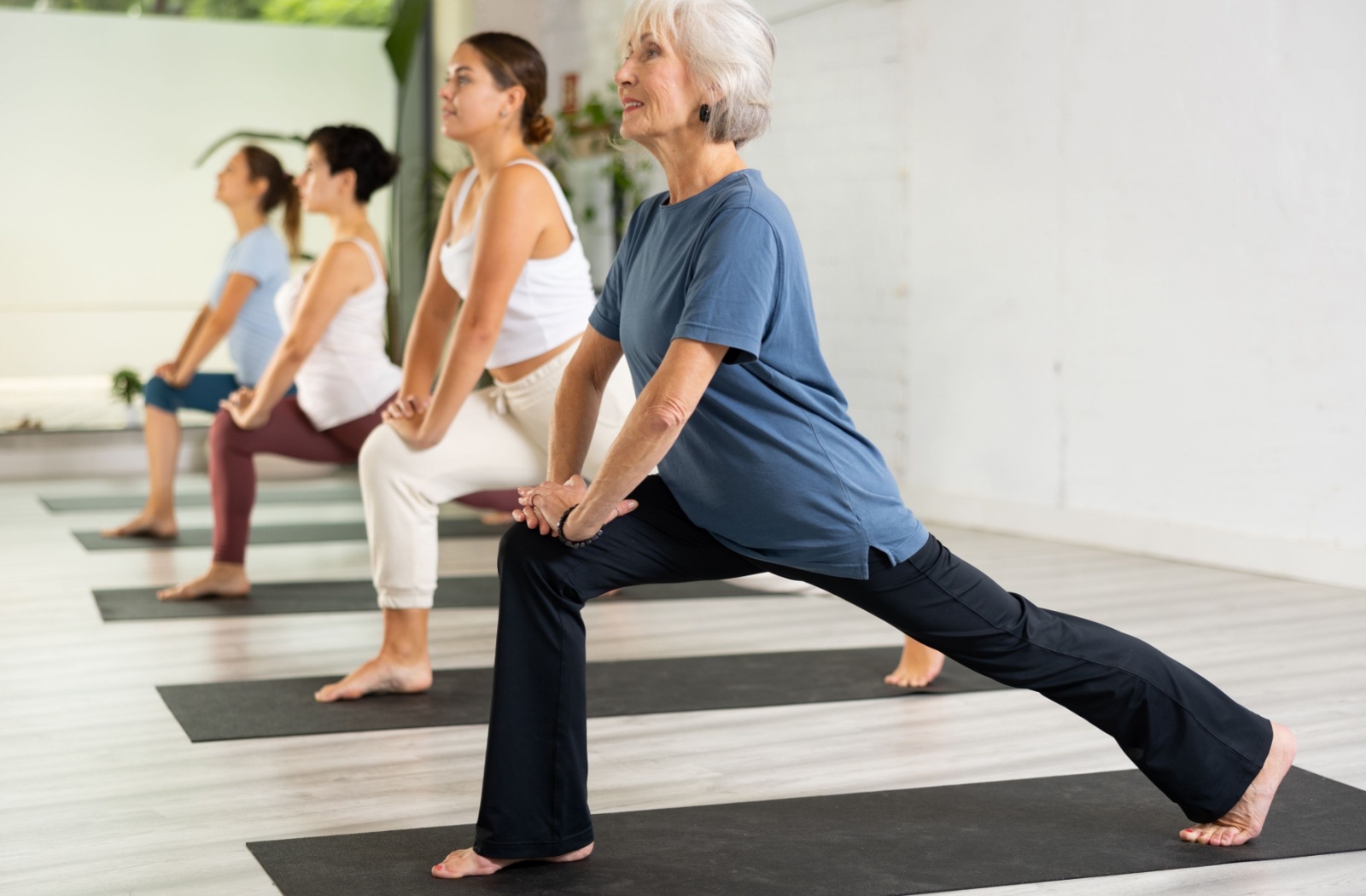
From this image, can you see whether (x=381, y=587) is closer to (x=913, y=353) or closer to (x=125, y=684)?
(x=125, y=684)

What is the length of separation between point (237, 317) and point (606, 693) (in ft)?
8.79

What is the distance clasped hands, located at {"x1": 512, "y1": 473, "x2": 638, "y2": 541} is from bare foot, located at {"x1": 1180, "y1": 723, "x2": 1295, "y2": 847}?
899 millimetres

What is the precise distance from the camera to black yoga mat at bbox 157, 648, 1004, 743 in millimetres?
2740

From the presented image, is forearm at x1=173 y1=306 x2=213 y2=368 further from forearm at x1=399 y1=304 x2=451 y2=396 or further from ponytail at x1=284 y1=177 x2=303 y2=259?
forearm at x1=399 y1=304 x2=451 y2=396

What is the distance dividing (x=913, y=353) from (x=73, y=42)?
177 inches

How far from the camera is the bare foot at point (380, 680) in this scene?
291cm

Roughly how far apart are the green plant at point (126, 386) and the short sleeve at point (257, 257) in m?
2.61

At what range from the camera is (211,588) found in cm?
404

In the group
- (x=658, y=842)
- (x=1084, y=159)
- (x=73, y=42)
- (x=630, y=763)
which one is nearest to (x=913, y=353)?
(x=1084, y=159)

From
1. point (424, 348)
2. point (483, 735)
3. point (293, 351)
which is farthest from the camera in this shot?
point (293, 351)

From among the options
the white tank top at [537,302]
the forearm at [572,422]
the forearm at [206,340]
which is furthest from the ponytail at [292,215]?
the forearm at [572,422]

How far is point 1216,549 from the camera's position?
14.8 feet

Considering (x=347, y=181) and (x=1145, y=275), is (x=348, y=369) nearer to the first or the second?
(x=347, y=181)

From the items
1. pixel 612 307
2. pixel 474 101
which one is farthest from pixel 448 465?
pixel 612 307
